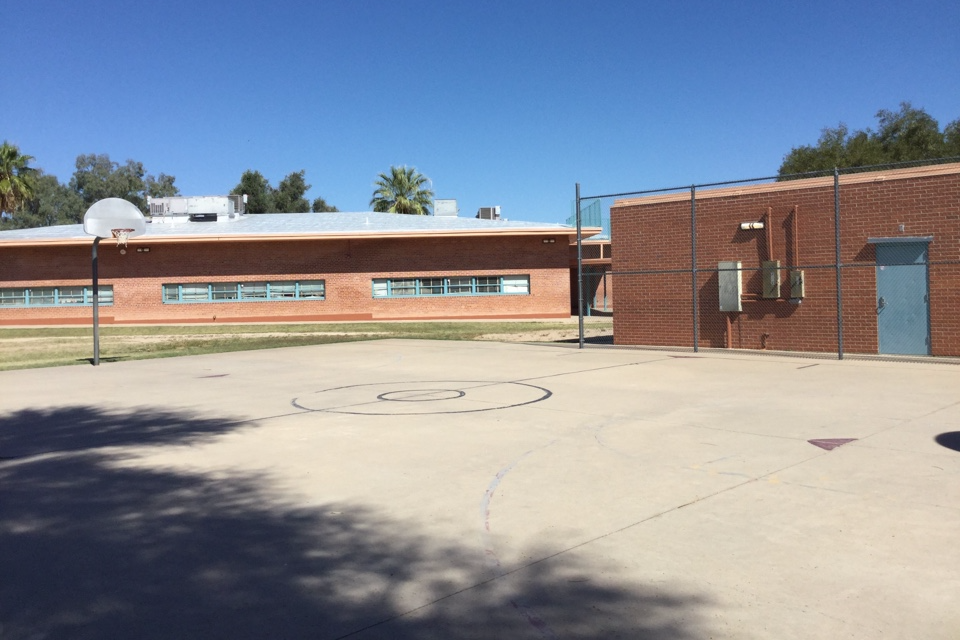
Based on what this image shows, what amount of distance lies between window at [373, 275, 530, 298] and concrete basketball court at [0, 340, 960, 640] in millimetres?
26667

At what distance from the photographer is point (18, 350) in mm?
28375

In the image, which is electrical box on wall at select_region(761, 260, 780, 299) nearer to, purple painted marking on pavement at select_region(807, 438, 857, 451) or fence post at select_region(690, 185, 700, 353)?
fence post at select_region(690, 185, 700, 353)

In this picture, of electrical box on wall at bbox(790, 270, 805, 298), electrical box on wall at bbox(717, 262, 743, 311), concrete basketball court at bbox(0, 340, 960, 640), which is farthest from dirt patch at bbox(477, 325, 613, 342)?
concrete basketball court at bbox(0, 340, 960, 640)

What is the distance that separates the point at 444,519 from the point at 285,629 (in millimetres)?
2113

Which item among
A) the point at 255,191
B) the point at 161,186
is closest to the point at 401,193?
the point at 255,191

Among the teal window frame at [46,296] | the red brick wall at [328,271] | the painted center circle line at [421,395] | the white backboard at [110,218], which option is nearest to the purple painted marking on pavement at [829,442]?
the painted center circle line at [421,395]

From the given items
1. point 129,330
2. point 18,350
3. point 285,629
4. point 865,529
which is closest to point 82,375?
point 18,350

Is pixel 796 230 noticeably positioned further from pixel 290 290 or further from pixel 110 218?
pixel 290 290

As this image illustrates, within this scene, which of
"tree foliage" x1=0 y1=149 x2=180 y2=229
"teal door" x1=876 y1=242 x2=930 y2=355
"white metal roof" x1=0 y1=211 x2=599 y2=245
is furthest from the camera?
"tree foliage" x1=0 y1=149 x2=180 y2=229

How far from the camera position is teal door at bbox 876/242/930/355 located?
17750mm

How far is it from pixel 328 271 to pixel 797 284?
25802 mm

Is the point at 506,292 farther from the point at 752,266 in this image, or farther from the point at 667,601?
the point at 667,601

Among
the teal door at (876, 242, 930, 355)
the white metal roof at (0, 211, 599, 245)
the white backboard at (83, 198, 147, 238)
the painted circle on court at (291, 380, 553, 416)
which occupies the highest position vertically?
the white metal roof at (0, 211, 599, 245)

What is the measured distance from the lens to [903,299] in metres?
18.1
